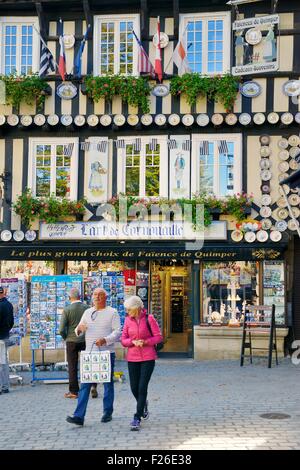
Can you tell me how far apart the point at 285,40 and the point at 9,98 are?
6843mm

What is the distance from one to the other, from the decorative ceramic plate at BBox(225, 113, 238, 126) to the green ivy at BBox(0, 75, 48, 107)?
14.7ft

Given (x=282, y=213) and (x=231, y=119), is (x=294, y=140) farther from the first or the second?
(x=282, y=213)

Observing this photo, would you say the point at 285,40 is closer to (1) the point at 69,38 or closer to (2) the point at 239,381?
(1) the point at 69,38

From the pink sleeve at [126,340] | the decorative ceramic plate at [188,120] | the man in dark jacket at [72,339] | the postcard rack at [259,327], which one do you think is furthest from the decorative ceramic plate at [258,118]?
the pink sleeve at [126,340]

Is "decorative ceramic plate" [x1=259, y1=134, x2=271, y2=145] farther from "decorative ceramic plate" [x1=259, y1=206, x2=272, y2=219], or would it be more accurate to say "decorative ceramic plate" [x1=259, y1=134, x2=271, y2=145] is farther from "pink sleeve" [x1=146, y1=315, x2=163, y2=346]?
"pink sleeve" [x1=146, y1=315, x2=163, y2=346]

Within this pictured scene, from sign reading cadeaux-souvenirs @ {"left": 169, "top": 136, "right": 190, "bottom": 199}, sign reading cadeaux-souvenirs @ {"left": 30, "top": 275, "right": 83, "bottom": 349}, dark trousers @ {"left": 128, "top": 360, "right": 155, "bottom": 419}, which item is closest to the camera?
dark trousers @ {"left": 128, "top": 360, "right": 155, "bottom": 419}

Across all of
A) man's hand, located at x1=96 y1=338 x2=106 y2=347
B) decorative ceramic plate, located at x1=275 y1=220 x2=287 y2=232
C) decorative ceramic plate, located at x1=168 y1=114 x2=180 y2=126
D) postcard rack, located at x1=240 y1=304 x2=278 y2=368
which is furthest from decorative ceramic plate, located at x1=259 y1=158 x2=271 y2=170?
man's hand, located at x1=96 y1=338 x2=106 y2=347

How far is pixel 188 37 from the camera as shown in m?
15.7

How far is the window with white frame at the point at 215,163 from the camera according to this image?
1536 centimetres

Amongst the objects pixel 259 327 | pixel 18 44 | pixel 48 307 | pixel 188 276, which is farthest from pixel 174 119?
pixel 48 307

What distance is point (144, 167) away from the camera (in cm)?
1565

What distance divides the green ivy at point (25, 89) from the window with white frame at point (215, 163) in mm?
3898

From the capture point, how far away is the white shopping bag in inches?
319
